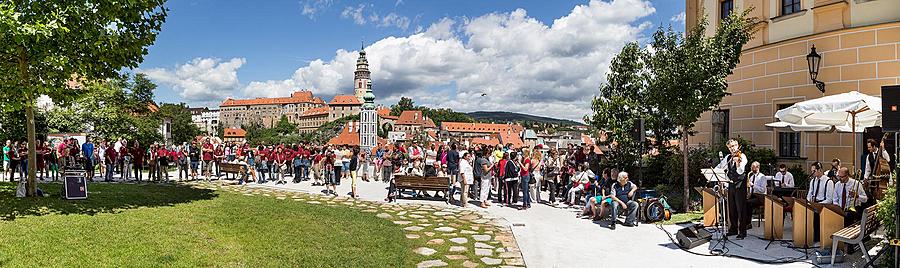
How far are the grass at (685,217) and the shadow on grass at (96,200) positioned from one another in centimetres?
1036

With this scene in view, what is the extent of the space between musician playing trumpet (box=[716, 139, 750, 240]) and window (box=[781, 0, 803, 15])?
8.03 metres

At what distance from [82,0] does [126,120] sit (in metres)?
28.1

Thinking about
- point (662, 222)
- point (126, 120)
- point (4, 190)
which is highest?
point (126, 120)

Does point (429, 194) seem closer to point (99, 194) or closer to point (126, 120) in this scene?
point (99, 194)

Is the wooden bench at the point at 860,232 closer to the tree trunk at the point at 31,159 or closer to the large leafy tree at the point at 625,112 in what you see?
the large leafy tree at the point at 625,112

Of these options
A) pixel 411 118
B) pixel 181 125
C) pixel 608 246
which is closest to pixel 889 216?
pixel 608 246

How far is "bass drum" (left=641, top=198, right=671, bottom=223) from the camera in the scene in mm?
10875

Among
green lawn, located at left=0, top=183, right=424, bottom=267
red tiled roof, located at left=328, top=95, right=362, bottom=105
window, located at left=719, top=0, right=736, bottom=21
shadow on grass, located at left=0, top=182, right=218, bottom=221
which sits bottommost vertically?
green lawn, located at left=0, top=183, right=424, bottom=267

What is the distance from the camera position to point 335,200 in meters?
14.2

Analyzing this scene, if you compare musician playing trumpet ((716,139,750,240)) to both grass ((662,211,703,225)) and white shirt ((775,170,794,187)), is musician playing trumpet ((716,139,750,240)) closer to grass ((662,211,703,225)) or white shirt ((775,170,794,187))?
grass ((662,211,703,225))

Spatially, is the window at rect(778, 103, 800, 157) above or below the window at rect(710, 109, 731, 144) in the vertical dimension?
below

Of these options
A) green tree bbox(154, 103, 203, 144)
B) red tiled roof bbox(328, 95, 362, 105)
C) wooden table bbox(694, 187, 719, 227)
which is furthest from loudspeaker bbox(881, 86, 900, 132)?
red tiled roof bbox(328, 95, 362, 105)

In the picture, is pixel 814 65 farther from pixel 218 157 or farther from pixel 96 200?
pixel 218 157

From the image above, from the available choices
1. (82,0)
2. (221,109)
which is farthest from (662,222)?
(221,109)
